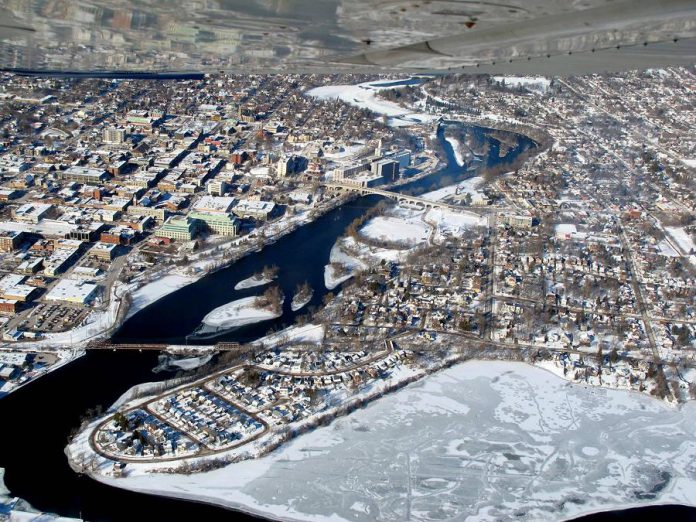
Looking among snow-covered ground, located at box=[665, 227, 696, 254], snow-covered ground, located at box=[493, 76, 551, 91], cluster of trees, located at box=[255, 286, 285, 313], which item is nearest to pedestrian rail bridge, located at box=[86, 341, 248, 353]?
cluster of trees, located at box=[255, 286, 285, 313]

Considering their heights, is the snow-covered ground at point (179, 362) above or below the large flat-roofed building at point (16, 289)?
below

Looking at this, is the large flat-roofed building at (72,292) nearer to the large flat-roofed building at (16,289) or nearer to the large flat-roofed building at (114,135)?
the large flat-roofed building at (16,289)

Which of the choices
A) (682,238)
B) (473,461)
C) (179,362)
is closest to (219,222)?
(179,362)

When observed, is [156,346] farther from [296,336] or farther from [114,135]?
[114,135]

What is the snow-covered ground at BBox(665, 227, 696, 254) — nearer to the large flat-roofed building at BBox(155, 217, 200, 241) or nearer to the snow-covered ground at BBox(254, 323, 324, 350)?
the snow-covered ground at BBox(254, 323, 324, 350)

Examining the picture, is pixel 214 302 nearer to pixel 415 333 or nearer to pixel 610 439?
pixel 415 333

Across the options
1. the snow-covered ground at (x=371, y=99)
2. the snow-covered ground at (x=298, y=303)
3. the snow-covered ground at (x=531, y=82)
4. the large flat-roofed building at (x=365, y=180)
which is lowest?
the snow-covered ground at (x=298, y=303)

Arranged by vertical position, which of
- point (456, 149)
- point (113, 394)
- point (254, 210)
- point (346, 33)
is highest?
point (346, 33)

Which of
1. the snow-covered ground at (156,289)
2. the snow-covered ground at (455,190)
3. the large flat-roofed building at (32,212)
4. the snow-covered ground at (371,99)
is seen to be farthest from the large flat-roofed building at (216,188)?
the snow-covered ground at (371,99)
